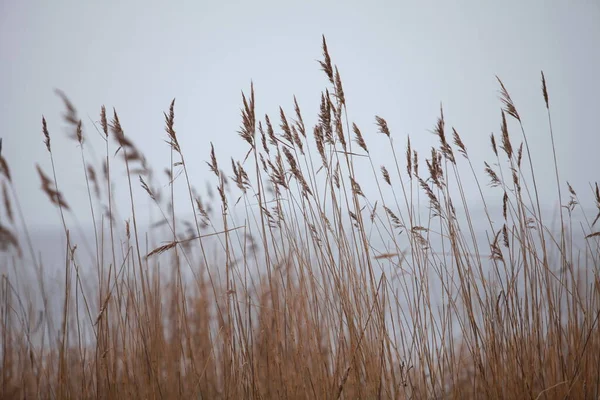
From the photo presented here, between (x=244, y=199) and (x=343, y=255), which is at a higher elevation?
(x=244, y=199)

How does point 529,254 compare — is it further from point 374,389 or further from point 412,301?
point 374,389

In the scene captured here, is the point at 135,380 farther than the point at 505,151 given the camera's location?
No

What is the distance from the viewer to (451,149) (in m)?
1.93

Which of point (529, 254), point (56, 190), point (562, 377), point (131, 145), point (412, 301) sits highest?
point (131, 145)

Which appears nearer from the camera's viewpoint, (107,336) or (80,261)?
(107,336)

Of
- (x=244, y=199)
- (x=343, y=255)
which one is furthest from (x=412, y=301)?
(x=244, y=199)

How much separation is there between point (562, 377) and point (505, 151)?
95 centimetres

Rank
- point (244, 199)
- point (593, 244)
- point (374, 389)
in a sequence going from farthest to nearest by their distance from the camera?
point (593, 244) < point (244, 199) < point (374, 389)

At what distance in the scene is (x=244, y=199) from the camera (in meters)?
1.82

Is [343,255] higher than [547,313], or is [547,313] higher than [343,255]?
[343,255]

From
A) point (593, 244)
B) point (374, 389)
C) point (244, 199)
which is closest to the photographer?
point (374, 389)

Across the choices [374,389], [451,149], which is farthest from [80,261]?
[451,149]

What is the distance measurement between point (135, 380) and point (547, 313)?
1.77 metres

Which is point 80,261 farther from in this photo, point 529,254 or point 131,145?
point 529,254
